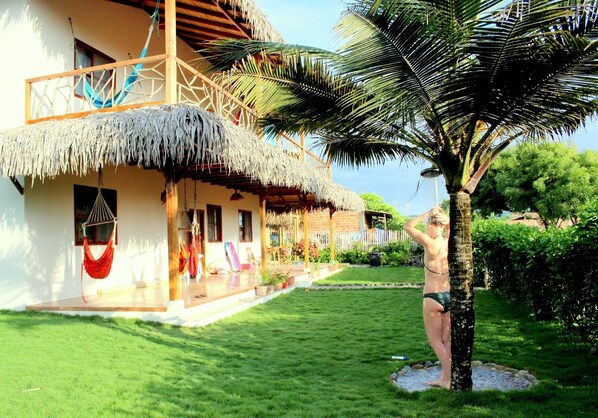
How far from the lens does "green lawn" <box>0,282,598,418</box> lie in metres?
3.48

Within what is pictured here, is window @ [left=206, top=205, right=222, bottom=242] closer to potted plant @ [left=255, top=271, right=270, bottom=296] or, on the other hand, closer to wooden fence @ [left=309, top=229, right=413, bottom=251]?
potted plant @ [left=255, top=271, right=270, bottom=296]

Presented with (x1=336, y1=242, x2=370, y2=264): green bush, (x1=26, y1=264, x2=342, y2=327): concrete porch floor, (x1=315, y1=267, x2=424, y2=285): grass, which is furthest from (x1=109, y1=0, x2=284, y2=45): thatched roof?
(x1=336, y1=242, x2=370, y2=264): green bush

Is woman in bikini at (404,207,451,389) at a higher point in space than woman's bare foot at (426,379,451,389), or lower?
higher

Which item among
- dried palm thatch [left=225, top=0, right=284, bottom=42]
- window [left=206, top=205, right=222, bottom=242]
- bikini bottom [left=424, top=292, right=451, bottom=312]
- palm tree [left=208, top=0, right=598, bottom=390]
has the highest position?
dried palm thatch [left=225, top=0, right=284, bottom=42]

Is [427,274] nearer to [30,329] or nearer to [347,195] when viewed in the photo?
[30,329]

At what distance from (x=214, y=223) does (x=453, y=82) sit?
10778 mm

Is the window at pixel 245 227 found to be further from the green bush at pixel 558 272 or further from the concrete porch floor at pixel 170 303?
the green bush at pixel 558 272

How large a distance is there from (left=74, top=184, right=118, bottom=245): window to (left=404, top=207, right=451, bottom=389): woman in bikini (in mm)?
6537

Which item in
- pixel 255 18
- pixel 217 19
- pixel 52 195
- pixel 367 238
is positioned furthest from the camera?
pixel 367 238

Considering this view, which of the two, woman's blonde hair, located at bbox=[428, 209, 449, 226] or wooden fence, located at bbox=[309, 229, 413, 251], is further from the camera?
wooden fence, located at bbox=[309, 229, 413, 251]

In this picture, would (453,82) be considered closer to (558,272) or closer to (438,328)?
(438,328)

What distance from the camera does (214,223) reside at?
535 inches

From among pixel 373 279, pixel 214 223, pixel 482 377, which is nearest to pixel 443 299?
pixel 482 377

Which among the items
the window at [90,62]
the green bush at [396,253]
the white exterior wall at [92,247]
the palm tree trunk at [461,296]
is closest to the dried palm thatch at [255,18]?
the window at [90,62]
